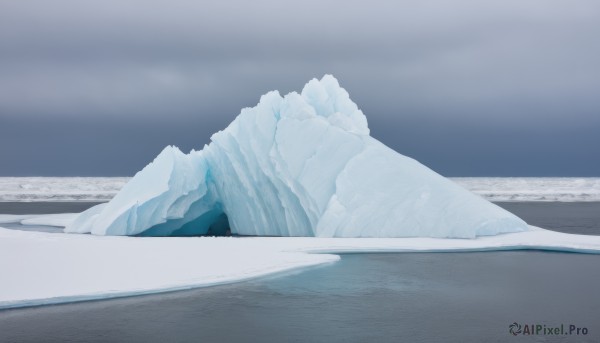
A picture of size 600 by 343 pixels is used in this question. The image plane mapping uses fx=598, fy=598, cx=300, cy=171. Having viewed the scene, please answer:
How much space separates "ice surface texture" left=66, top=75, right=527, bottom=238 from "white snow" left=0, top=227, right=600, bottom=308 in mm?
670

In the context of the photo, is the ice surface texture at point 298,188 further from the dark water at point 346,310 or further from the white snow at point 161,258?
the dark water at point 346,310

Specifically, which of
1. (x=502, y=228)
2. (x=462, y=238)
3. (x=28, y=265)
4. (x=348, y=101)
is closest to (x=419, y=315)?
(x=28, y=265)

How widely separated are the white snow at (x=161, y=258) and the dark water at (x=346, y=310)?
12.5 inches

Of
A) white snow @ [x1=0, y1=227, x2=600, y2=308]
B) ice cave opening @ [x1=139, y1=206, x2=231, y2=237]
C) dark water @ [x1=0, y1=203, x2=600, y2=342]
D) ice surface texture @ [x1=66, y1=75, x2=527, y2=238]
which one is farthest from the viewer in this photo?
ice cave opening @ [x1=139, y1=206, x2=231, y2=237]

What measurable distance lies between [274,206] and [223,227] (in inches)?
124

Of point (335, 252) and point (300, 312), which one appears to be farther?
point (335, 252)

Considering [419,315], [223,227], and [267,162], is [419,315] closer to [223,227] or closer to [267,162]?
[267,162]

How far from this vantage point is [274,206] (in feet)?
47.7

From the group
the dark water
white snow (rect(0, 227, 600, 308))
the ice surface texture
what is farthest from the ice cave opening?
the dark water

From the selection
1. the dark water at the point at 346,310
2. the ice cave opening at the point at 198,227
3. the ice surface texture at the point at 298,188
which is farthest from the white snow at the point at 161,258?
the ice cave opening at the point at 198,227

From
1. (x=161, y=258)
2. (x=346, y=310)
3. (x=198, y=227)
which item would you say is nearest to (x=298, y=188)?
(x=198, y=227)

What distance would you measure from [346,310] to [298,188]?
7365 mm

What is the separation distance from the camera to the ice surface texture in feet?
42.6

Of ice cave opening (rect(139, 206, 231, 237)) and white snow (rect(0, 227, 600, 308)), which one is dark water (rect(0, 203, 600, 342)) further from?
ice cave opening (rect(139, 206, 231, 237))
